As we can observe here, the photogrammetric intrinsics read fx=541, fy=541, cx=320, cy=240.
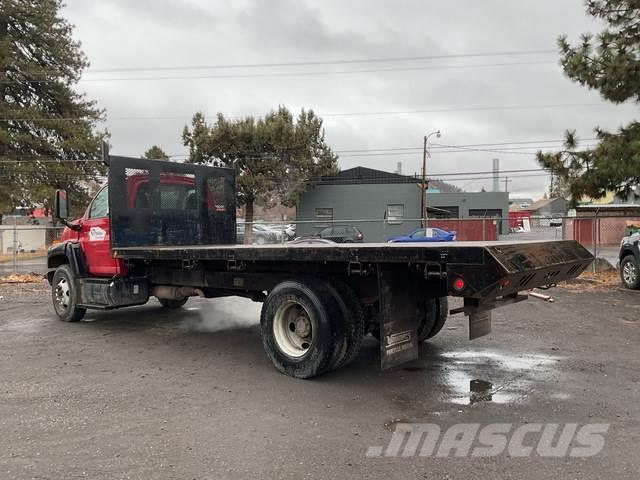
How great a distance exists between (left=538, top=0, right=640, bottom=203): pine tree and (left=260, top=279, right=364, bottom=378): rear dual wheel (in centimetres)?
831

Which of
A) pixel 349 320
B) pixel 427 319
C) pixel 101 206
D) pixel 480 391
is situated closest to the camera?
pixel 480 391

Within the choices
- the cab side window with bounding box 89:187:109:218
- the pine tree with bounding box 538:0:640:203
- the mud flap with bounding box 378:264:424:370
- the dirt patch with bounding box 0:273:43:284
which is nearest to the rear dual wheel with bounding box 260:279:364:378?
the mud flap with bounding box 378:264:424:370

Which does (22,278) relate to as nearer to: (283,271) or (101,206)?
(101,206)

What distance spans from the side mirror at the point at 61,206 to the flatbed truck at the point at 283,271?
0.02 m

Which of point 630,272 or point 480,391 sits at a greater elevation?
point 630,272

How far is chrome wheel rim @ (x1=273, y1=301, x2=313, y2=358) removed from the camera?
18.7ft

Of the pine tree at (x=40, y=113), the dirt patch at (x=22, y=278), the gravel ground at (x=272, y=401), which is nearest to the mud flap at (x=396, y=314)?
the gravel ground at (x=272, y=401)

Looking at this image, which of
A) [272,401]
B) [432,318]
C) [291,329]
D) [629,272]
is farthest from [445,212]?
[272,401]

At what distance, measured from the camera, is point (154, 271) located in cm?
797

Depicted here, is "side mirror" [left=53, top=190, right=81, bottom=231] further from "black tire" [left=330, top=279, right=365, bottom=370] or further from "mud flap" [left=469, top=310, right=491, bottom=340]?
"mud flap" [left=469, top=310, right=491, bottom=340]

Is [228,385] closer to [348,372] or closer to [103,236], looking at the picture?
[348,372]

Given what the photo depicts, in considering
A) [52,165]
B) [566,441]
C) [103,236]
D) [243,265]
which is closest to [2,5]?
[52,165]

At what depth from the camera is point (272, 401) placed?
194 inches

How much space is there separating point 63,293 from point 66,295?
10 centimetres
